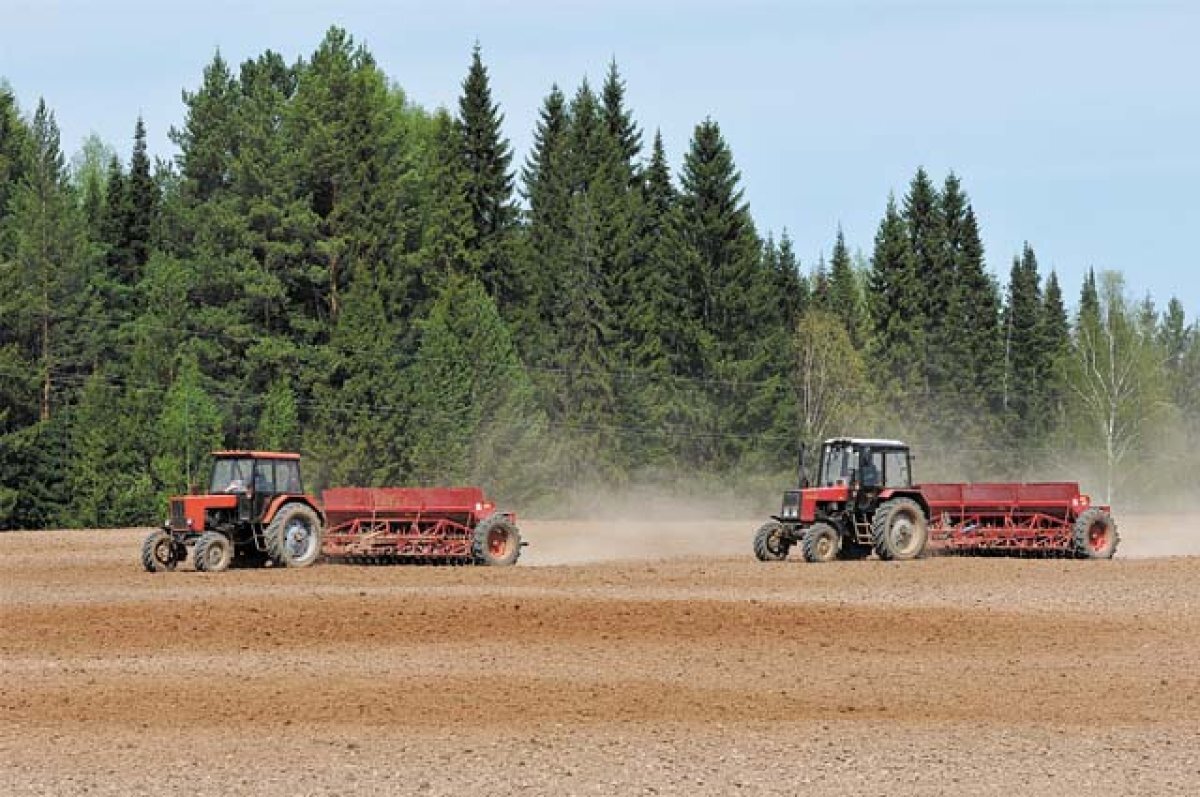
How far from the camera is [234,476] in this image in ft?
120

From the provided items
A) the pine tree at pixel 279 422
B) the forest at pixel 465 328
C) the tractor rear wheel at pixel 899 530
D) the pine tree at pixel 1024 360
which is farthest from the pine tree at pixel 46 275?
the pine tree at pixel 1024 360

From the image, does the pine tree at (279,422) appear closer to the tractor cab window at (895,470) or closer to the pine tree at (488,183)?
the pine tree at (488,183)

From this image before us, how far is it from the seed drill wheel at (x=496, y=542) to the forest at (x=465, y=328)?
33085 mm

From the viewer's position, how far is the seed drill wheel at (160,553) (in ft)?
118

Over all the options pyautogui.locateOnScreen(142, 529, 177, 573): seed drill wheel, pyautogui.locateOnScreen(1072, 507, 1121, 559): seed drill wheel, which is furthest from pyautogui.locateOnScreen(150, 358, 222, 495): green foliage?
pyautogui.locateOnScreen(1072, 507, 1121, 559): seed drill wheel

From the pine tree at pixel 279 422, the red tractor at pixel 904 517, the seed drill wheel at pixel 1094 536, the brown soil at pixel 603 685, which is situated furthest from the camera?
the pine tree at pixel 279 422

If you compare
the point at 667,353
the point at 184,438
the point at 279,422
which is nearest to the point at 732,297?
the point at 667,353

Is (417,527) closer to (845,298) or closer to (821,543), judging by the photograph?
(821,543)

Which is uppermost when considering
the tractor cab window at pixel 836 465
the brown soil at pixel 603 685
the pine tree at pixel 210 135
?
the pine tree at pixel 210 135

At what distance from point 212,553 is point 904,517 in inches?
571

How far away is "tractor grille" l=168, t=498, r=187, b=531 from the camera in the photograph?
35.8m

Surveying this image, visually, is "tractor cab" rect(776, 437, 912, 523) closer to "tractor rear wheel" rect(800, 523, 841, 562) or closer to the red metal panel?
"tractor rear wheel" rect(800, 523, 841, 562)

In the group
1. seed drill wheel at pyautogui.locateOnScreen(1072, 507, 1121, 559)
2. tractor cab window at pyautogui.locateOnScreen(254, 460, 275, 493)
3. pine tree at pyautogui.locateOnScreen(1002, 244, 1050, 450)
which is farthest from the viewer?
pine tree at pyautogui.locateOnScreen(1002, 244, 1050, 450)

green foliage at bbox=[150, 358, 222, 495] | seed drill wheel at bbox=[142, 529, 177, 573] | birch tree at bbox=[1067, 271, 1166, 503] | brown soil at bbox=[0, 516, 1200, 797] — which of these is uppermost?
birch tree at bbox=[1067, 271, 1166, 503]
